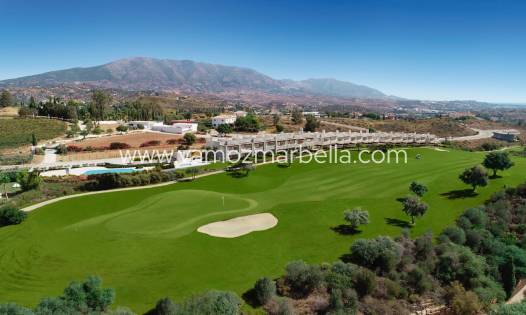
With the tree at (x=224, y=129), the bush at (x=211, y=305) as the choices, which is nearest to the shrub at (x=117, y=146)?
the tree at (x=224, y=129)

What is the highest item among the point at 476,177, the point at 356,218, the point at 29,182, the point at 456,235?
the point at 476,177

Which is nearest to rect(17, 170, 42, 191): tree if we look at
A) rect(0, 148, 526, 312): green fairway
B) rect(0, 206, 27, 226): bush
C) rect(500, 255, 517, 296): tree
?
rect(0, 148, 526, 312): green fairway

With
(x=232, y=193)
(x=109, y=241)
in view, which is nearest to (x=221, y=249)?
(x=109, y=241)

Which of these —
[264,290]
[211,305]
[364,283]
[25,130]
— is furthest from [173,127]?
[211,305]

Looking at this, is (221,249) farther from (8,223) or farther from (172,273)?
(8,223)

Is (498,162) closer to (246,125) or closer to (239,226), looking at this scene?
(239,226)

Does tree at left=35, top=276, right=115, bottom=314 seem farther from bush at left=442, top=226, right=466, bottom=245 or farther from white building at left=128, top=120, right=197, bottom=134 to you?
white building at left=128, top=120, right=197, bottom=134
